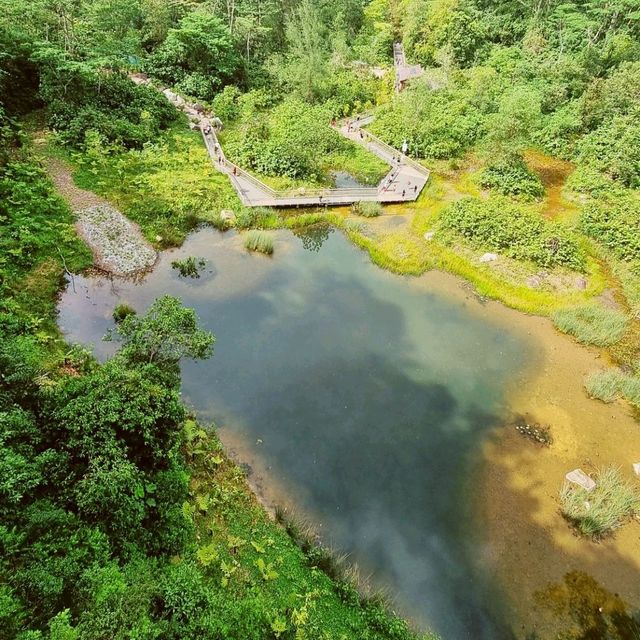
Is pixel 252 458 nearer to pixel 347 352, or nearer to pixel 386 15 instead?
pixel 347 352

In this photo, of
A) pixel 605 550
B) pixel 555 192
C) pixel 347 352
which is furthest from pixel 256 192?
pixel 605 550

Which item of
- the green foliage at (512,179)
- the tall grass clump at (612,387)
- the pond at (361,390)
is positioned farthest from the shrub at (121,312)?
the green foliage at (512,179)

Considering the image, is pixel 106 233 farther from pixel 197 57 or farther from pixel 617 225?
pixel 617 225

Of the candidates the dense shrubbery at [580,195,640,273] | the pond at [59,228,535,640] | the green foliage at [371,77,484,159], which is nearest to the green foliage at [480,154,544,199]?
the dense shrubbery at [580,195,640,273]

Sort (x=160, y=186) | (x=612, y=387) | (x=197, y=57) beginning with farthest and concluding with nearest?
(x=197, y=57), (x=160, y=186), (x=612, y=387)

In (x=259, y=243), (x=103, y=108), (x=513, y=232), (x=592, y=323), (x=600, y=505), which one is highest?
(x=513, y=232)

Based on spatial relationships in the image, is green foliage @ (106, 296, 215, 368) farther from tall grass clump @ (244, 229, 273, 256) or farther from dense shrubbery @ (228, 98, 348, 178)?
dense shrubbery @ (228, 98, 348, 178)

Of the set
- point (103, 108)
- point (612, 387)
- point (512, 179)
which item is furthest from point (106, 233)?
point (512, 179)
